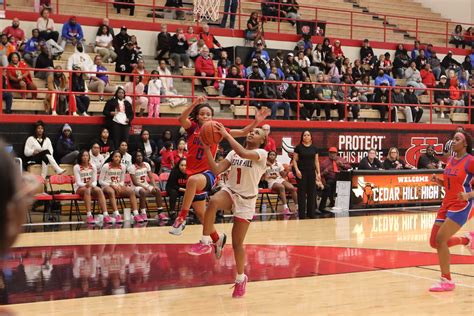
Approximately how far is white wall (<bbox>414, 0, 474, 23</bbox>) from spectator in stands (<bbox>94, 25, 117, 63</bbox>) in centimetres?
1869

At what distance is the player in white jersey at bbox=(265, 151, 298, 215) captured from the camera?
53.9 feet

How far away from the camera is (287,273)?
28.8 feet

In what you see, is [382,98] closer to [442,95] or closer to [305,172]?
[442,95]

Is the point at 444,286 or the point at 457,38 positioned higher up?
the point at 457,38

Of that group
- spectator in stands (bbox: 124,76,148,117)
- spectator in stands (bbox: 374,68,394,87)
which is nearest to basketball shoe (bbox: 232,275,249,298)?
spectator in stands (bbox: 124,76,148,117)

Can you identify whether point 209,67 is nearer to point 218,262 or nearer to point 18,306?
point 218,262

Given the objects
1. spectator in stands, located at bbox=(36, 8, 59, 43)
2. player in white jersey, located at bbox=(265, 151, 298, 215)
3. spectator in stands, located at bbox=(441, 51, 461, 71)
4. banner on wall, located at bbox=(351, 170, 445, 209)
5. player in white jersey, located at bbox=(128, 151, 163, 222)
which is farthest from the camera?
spectator in stands, located at bbox=(441, 51, 461, 71)

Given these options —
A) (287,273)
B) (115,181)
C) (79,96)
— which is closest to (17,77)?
(79,96)

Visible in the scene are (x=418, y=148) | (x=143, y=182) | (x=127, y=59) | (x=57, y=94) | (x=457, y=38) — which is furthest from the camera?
(x=457, y=38)

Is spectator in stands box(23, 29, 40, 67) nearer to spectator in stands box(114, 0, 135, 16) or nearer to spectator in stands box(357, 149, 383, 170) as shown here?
spectator in stands box(114, 0, 135, 16)

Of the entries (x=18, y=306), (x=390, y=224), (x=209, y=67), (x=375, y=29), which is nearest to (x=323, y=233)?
(x=390, y=224)

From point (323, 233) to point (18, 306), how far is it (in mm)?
7101

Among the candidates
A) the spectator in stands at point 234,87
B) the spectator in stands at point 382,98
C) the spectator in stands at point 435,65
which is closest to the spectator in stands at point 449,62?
the spectator in stands at point 435,65

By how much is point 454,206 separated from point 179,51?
47.5 ft
